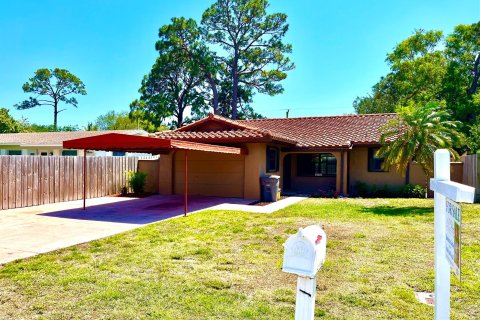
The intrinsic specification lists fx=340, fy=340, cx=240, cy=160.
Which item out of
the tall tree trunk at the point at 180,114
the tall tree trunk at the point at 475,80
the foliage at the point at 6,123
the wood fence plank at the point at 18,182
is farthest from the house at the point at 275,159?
the foliage at the point at 6,123

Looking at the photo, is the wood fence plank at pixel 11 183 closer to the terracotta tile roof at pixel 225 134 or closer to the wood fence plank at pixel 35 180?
the wood fence plank at pixel 35 180

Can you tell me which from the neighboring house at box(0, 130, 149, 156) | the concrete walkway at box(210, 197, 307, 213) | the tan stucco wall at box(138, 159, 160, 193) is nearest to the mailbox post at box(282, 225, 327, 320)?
the concrete walkway at box(210, 197, 307, 213)

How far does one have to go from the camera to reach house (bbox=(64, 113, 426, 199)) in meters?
14.7

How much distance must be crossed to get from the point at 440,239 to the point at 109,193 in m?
15.8

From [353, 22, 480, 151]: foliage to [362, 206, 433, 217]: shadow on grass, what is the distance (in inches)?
525

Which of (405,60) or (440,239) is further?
(405,60)

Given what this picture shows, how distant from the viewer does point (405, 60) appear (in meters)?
32.0

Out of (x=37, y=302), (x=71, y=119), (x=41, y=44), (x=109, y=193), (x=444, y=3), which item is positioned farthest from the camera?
(x=71, y=119)

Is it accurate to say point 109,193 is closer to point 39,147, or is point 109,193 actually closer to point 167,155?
point 167,155

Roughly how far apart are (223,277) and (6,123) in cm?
4657

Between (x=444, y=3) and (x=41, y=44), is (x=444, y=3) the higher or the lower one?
the lower one

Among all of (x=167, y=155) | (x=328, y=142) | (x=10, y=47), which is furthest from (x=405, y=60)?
(x=10, y=47)

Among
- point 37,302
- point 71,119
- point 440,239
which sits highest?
point 71,119

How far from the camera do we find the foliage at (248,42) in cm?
3338
